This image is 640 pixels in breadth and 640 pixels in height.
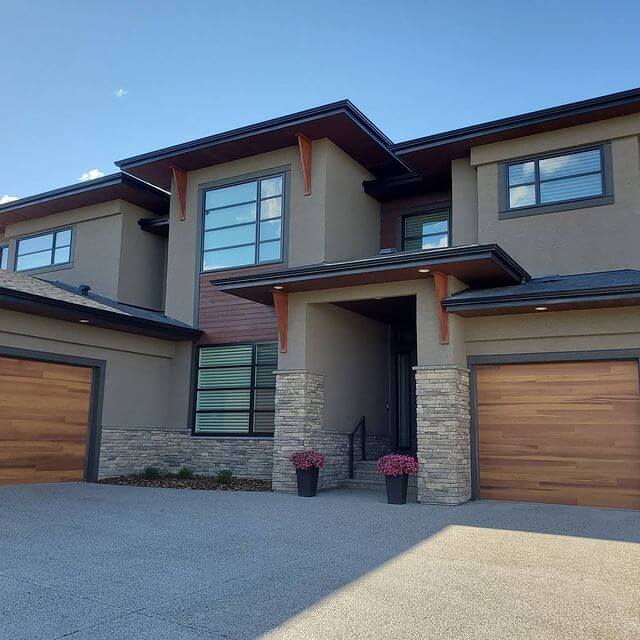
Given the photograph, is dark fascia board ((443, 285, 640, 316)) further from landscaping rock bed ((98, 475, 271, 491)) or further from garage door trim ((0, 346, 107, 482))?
garage door trim ((0, 346, 107, 482))

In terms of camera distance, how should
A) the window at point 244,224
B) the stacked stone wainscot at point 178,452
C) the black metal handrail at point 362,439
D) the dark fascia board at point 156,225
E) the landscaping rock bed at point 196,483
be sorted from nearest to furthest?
the landscaping rock bed at point 196,483, the black metal handrail at point 362,439, the stacked stone wainscot at point 178,452, the window at point 244,224, the dark fascia board at point 156,225

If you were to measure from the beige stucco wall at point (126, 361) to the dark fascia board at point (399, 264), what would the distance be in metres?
3.33

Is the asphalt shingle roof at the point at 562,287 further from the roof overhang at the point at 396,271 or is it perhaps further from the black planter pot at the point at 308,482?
the black planter pot at the point at 308,482

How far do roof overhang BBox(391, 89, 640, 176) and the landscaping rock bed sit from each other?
24.3 feet

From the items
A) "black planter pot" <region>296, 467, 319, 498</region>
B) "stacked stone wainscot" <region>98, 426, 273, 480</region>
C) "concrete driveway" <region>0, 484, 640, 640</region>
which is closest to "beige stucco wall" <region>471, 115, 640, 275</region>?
"concrete driveway" <region>0, 484, 640, 640</region>

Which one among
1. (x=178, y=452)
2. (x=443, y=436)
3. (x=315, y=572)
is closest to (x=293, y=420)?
(x=443, y=436)

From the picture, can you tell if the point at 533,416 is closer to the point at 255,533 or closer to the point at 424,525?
the point at 424,525

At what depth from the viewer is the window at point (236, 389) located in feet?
47.2

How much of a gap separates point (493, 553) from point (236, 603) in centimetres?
307

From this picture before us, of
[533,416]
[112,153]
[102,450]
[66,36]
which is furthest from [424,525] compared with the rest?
[66,36]

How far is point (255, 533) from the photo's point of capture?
26.3 ft

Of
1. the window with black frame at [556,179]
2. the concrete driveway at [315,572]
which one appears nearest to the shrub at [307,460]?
the concrete driveway at [315,572]

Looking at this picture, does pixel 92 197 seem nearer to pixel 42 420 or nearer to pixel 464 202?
pixel 42 420

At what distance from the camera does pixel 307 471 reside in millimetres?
11664
